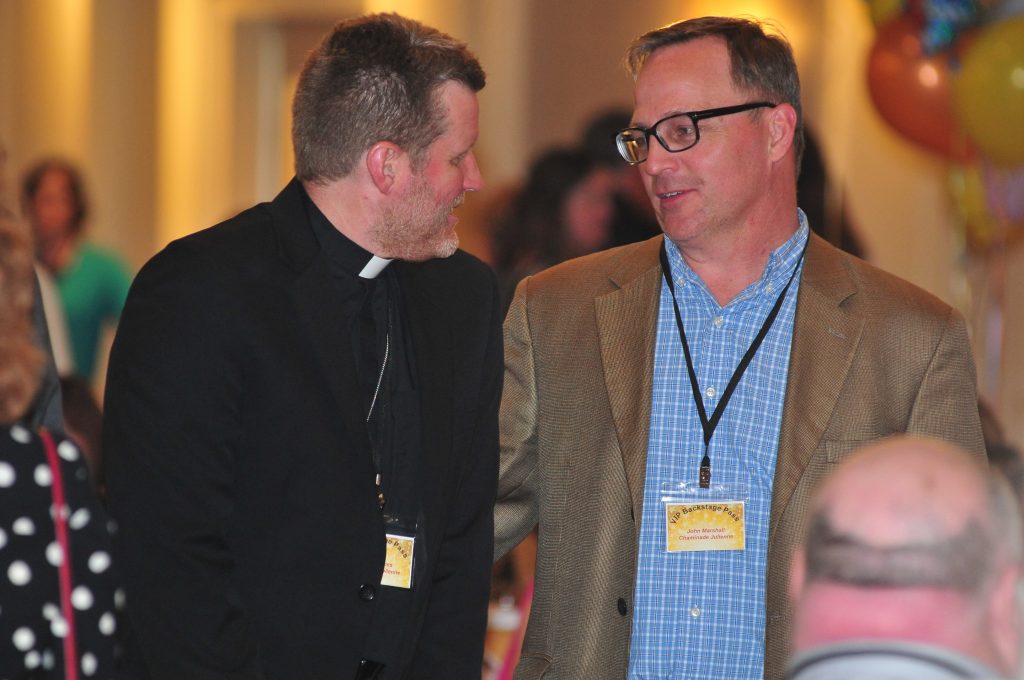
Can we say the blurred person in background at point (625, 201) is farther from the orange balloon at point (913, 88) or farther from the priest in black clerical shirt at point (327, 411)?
the priest in black clerical shirt at point (327, 411)

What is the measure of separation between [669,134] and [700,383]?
48cm

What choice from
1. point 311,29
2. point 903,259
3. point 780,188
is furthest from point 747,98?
point 311,29

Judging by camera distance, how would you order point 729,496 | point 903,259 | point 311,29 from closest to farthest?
point 729,496 → point 903,259 → point 311,29

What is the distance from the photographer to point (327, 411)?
2.32 metres

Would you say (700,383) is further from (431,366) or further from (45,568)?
(45,568)

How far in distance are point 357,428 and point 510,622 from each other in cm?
152

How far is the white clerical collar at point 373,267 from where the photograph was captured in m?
2.48

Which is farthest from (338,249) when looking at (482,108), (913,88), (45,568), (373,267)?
(482,108)

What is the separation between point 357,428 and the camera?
2332 mm

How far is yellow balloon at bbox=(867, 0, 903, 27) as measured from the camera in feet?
15.9

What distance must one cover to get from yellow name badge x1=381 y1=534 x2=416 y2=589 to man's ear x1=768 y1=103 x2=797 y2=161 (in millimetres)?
1052

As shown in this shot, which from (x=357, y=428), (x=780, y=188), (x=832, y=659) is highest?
(x=780, y=188)

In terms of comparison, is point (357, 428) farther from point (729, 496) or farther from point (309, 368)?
point (729, 496)

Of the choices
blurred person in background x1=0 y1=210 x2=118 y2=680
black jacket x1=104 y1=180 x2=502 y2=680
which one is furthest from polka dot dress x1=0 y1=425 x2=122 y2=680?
black jacket x1=104 y1=180 x2=502 y2=680
